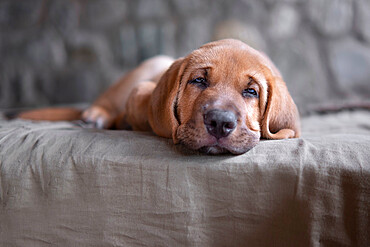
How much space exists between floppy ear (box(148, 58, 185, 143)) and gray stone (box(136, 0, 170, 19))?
10.4 feet

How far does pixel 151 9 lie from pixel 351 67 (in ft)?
10.6

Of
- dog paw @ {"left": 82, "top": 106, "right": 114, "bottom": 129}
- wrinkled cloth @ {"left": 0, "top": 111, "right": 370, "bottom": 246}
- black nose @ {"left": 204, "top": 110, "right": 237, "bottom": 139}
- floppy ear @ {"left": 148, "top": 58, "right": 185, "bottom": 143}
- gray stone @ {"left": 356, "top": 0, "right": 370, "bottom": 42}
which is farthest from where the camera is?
gray stone @ {"left": 356, "top": 0, "right": 370, "bottom": 42}

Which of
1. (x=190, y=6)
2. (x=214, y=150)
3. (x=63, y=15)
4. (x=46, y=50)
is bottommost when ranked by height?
(x=214, y=150)

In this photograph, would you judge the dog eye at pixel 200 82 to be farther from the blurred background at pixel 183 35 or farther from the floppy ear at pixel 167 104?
the blurred background at pixel 183 35

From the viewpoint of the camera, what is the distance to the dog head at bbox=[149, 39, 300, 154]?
1.75 m

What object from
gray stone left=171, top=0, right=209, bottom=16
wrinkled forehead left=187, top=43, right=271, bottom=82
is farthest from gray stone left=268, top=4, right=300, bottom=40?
wrinkled forehead left=187, top=43, right=271, bottom=82

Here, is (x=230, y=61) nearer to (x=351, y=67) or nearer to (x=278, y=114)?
(x=278, y=114)

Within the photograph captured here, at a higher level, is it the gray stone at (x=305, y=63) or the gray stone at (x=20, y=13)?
the gray stone at (x=20, y=13)

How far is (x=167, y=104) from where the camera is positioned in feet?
6.53

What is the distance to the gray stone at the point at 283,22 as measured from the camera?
5.04m

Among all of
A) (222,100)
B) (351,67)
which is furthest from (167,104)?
(351,67)

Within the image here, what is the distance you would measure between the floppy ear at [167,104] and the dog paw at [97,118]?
3.26 feet

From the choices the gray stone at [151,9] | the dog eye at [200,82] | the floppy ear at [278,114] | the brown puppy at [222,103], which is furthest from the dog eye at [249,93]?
the gray stone at [151,9]

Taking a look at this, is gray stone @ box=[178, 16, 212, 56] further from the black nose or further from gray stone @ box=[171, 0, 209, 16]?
the black nose
